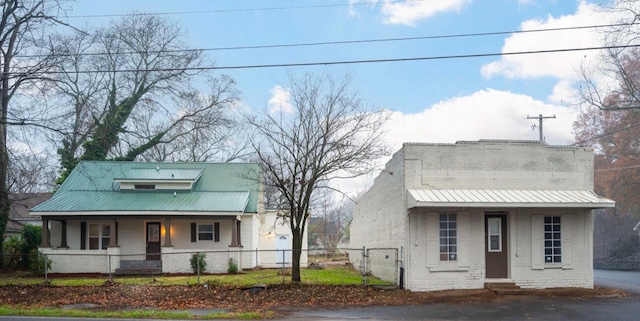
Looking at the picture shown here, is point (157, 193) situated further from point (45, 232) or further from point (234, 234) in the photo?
point (45, 232)

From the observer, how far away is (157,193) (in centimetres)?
3047

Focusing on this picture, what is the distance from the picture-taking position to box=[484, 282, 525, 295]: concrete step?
1790 centimetres

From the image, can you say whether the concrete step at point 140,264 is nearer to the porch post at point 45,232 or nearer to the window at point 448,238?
the porch post at point 45,232

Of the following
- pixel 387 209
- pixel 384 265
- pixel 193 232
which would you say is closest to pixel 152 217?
pixel 193 232

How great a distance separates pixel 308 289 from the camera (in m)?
18.5

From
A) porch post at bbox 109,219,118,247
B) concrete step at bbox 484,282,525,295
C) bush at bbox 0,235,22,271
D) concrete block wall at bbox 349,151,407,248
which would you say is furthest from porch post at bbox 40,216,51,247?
concrete step at bbox 484,282,525,295

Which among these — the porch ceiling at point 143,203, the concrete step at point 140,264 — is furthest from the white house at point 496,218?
the concrete step at point 140,264

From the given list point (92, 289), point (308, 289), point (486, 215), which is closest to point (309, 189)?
point (308, 289)

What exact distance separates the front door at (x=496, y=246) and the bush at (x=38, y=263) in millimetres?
19643

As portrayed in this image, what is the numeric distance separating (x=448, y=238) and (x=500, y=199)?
211 cm

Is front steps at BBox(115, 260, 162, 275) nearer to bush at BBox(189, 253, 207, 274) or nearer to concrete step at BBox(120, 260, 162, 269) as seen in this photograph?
concrete step at BBox(120, 260, 162, 269)

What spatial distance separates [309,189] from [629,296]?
10702 mm

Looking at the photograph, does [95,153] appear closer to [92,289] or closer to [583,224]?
[92,289]

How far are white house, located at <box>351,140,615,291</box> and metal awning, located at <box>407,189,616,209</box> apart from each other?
0.04m
